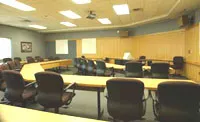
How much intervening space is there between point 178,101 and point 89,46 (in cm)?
977

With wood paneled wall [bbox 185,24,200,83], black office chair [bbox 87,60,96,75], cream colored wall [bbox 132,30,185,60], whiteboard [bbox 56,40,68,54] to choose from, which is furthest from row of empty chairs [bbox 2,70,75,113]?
whiteboard [bbox 56,40,68,54]

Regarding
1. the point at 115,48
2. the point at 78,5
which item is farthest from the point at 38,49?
the point at 78,5

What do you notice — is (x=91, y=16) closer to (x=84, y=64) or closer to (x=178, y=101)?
(x=84, y=64)

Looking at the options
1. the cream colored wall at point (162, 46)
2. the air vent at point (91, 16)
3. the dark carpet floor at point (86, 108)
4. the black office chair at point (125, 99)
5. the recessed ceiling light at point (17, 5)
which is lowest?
the dark carpet floor at point (86, 108)

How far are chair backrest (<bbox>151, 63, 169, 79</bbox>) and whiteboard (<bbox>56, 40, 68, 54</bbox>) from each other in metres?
8.98

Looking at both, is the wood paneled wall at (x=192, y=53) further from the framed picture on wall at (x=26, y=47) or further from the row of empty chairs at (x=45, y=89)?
the framed picture on wall at (x=26, y=47)

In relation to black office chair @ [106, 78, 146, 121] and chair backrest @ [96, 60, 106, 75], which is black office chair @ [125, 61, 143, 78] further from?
black office chair @ [106, 78, 146, 121]

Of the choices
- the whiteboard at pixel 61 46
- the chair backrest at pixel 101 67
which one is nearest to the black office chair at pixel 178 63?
the chair backrest at pixel 101 67

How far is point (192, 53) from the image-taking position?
6.22 meters

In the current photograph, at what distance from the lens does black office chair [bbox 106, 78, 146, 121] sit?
1.88 m

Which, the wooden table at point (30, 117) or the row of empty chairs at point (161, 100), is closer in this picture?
the wooden table at point (30, 117)

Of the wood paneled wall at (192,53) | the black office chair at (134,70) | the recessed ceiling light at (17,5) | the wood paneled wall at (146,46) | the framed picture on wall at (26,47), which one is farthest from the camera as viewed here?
the framed picture on wall at (26,47)

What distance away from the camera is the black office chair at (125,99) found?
6.18 feet

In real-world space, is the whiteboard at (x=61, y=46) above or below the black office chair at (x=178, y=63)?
above
